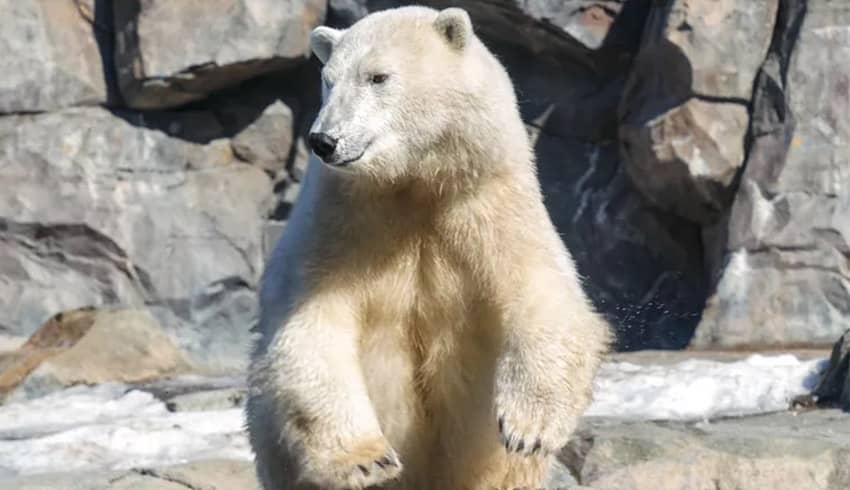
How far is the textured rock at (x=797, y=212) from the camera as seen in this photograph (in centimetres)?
853

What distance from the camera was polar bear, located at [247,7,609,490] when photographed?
9.66 ft

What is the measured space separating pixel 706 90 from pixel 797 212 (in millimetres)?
1038

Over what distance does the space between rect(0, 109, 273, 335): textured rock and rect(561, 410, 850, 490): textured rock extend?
5.90 metres

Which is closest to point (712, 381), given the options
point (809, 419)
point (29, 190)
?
point (809, 419)

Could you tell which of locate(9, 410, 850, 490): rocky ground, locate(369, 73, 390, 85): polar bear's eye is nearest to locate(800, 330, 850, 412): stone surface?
locate(9, 410, 850, 490): rocky ground

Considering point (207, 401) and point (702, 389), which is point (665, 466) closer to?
point (702, 389)

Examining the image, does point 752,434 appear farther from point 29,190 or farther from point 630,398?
point 29,190

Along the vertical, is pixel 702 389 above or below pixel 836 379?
below

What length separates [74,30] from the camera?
397 inches

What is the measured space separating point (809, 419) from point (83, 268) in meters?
5.99

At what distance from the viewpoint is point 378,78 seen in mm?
3092

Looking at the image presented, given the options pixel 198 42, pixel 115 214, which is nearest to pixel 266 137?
pixel 198 42

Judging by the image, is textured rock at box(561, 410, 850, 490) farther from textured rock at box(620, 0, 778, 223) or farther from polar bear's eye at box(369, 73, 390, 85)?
textured rock at box(620, 0, 778, 223)

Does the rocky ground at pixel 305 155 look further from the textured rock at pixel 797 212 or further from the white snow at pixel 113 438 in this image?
the white snow at pixel 113 438
